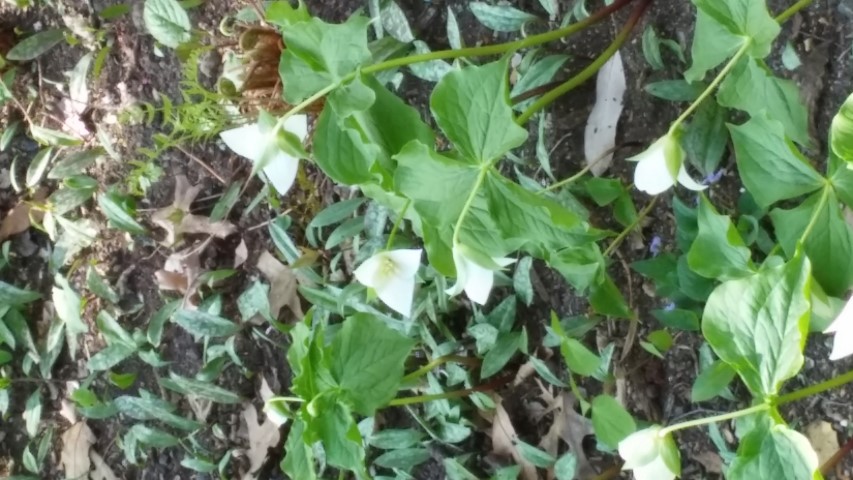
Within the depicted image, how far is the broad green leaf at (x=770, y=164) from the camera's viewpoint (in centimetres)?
82

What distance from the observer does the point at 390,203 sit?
0.95 metres

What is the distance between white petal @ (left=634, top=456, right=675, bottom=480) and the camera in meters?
0.80

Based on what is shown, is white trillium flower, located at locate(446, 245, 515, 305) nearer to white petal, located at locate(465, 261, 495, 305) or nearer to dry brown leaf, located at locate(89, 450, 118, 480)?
white petal, located at locate(465, 261, 495, 305)

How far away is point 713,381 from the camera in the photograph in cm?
99

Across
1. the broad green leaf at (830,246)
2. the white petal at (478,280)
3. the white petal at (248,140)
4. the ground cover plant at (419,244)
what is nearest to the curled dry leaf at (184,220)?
the ground cover plant at (419,244)

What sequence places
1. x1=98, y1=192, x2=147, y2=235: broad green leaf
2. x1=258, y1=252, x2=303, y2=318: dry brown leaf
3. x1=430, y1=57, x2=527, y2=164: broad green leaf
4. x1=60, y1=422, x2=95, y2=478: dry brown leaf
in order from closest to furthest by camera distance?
x1=430, y1=57, x2=527, y2=164: broad green leaf < x1=258, y1=252, x2=303, y2=318: dry brown leaf < x1=98, y1=192, x2=147, y2=235: broad green leaf < x1=60, y1=422, x2=95, y2=478: dry brown leaf

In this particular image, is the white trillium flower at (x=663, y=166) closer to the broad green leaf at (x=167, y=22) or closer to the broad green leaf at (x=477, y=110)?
the broad green leaf at (x=477, y=110)

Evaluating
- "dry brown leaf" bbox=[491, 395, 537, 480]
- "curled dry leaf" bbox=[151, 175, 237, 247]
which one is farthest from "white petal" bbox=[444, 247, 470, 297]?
"curled dry leaf" bbox=[151, 175, 237, 247]

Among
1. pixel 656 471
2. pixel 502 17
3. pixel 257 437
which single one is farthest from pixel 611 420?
pixel 257 437

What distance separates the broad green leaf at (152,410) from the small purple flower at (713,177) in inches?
37.8

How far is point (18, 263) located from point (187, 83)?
2.10 feet

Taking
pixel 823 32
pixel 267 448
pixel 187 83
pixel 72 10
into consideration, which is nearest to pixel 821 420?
pixel 823 32

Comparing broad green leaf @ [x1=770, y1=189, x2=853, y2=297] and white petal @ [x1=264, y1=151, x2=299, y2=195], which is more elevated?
broad green leaf @ [x1=770, y1=189, x2=853, y2=297]

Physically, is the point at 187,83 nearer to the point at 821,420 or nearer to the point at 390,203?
the point at 390,203
